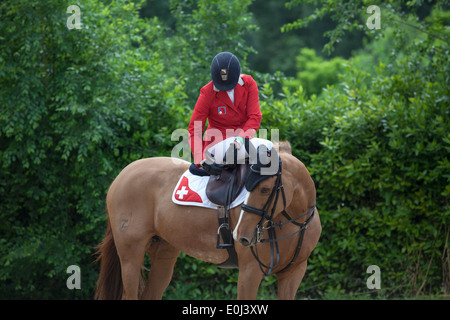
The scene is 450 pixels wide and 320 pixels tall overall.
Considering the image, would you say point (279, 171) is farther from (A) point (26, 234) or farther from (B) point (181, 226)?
(A) point (26, 234)

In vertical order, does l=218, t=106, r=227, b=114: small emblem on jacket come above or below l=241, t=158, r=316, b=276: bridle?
above

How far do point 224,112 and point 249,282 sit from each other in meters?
1.43

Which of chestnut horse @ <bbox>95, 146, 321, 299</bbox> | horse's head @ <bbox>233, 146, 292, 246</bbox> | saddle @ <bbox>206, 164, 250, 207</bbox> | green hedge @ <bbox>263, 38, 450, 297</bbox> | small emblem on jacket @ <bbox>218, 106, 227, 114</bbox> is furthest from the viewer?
green hedge @ <bbox>263, 38, 450, 297</bbox>

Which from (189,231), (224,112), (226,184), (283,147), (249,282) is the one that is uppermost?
(224,112)

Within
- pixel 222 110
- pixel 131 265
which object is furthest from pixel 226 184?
pixel 131 265

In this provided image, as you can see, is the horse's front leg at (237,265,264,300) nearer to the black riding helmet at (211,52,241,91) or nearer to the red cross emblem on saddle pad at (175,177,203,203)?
the red cross emblem on saddle pad at (175,177,203,203)

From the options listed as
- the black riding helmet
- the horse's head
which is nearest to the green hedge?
the black riding helmet

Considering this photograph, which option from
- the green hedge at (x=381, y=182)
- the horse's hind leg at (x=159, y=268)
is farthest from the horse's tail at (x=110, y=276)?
the green hedge at (x=381, y=182)

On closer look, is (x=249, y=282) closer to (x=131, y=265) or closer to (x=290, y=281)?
(x=290, y=281)

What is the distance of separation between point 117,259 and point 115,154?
6.30ft

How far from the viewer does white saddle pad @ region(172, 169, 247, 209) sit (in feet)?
14.6

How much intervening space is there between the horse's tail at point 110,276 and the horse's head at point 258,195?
1768 millimetres

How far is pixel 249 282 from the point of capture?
4164 mm
